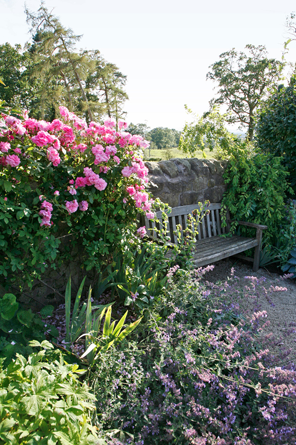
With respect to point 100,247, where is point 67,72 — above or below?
above

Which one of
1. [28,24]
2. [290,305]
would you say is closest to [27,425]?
[290,305]

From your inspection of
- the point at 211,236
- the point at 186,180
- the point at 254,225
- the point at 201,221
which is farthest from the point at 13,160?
the point at 254,225

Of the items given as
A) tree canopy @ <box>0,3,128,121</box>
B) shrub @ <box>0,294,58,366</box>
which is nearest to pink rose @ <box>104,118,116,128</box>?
shrub @ <box>0,294,58,366</box>

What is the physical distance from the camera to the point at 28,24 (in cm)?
1919

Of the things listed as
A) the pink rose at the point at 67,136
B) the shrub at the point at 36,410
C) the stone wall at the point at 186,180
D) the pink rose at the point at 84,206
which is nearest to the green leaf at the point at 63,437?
the shrub at the point at 36,410

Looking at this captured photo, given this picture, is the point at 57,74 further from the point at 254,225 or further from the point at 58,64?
the point at 254,225

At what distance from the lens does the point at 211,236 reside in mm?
3957

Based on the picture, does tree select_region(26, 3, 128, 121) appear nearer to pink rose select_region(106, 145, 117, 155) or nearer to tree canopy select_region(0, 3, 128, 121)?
tree canopy select_region(0, 3, 128, 121)

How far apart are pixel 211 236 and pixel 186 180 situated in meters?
0.89

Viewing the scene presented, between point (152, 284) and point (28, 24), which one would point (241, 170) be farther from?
point (28, 24)

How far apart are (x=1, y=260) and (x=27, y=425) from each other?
46.4 inches

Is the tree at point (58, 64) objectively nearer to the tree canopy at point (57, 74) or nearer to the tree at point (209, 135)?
the tree canopy at point (57, 74)

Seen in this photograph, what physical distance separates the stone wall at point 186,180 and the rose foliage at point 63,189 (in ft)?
2.87

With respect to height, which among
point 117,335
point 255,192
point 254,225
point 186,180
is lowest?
point 117,335
